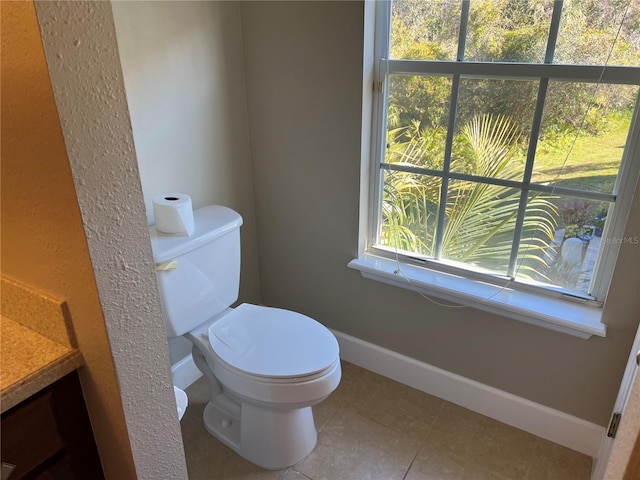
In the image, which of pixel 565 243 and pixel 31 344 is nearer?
pixel 31 344

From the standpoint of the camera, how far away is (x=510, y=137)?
1598mm

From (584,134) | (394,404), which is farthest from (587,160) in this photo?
(394,404)

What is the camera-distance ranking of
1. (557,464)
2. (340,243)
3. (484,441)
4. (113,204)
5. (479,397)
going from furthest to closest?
1. (340,243)
2. (479,397)
3. (484,441)
4. (557,464)
5. (113,204)

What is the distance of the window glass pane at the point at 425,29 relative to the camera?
1.58 metres

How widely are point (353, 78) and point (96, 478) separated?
4.74 feet

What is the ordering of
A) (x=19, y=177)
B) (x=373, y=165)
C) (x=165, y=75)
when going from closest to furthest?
(x=19, y=177), (x=165, y=75), (x=373, y=165)

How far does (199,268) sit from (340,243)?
2.03 feet

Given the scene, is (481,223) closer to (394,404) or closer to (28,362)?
(394,404)

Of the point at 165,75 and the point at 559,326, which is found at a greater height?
the point at 165,75

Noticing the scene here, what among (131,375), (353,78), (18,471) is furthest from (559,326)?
(18,471)

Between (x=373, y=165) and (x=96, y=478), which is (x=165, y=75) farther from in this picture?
(x=96, y=478)

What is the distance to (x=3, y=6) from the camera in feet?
2.15

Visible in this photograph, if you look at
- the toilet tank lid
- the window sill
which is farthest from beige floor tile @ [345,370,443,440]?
the toilet tank lid

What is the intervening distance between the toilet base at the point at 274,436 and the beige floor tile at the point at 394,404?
0.29 m
